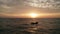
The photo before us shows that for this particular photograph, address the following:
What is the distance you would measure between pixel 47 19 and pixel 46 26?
509 cm

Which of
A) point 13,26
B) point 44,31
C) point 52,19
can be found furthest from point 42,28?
point 52,19

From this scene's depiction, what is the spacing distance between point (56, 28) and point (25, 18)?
21.9 ft

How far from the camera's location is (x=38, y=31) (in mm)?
16938

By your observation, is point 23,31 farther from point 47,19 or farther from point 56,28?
point 47,19

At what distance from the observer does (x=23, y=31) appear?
17031 millimetres

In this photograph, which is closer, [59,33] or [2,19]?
[59,33]

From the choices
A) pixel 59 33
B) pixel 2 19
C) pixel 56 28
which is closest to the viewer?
pixel 59 33

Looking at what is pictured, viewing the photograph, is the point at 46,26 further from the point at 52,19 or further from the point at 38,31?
the point at 52,19

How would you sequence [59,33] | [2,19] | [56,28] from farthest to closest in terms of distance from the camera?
[2,19] < [56,28] < [59,33]

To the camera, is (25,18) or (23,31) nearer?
(23,31)

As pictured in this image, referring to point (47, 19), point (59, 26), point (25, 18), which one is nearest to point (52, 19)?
point (47, 19)

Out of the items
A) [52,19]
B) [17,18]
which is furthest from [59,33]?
[17,18]

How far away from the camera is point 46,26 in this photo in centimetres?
1898

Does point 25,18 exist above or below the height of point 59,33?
above
